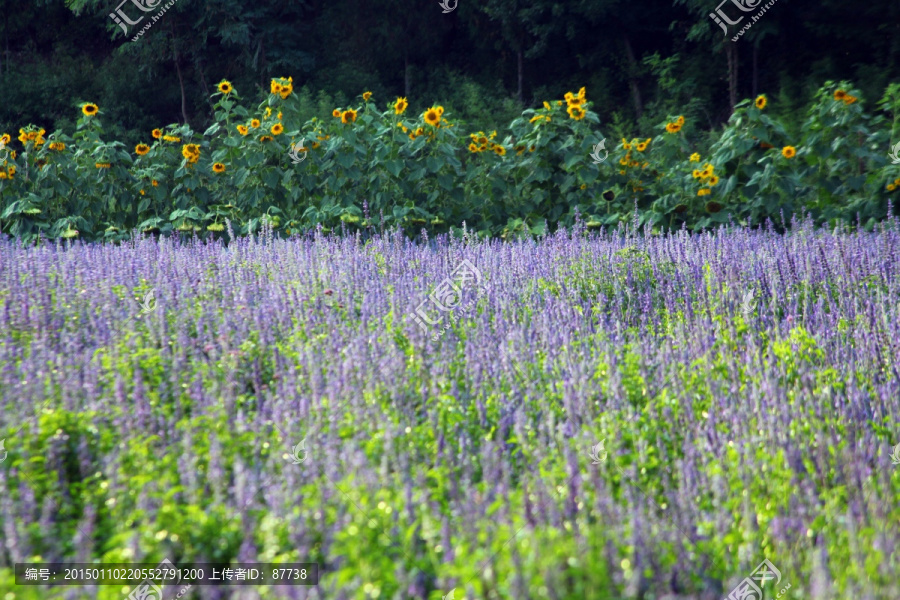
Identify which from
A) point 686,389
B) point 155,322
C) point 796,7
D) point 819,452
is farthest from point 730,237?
point 796,7

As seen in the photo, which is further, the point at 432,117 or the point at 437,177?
the point at 437,177

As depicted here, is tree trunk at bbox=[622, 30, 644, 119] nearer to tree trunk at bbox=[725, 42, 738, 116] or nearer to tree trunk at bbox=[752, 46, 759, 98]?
tree trunk at bbox=[725, 42, 738, 116]

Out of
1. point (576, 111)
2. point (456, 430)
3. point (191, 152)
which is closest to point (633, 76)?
point (576, 111)

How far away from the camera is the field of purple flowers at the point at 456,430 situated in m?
2.06

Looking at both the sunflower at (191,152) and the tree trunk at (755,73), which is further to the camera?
the tree trunk at (755,73)

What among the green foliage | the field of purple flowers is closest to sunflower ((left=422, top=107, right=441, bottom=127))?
the green foliage

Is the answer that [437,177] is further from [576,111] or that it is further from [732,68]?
[732,68]

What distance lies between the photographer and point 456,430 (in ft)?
9.74

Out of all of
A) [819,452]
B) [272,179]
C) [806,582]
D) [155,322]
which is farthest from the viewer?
[272,179]

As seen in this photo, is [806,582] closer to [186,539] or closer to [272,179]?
[186,539]

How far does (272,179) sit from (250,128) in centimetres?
56

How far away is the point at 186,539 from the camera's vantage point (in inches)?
85.1

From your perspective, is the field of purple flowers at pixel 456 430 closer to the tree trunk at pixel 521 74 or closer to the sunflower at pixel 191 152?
the sunflower at pixel 191 152

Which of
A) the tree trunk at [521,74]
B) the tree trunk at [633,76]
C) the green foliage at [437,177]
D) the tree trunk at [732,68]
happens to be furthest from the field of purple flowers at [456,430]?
the tree trunk at [521,74]
